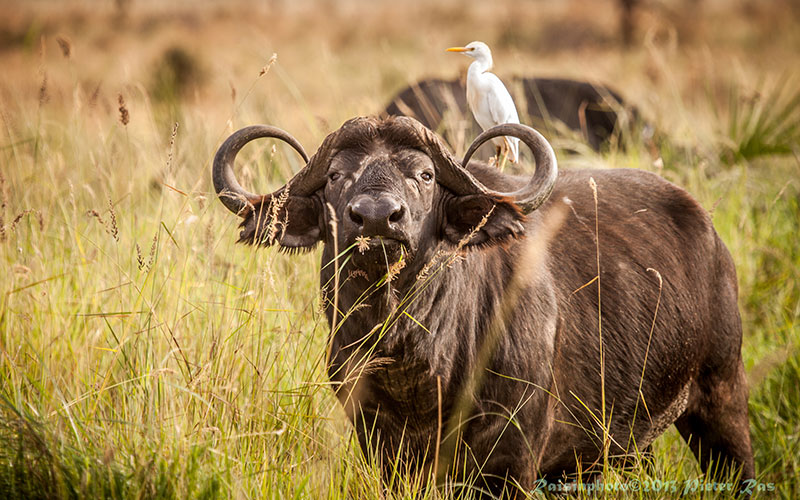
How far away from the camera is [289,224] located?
10.6ft

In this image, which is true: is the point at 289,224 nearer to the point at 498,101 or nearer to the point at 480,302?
the point at 480,302

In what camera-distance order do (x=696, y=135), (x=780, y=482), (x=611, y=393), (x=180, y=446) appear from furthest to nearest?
(x=696, y=135) < (x=780, y=482) < (x=611, y=393) < (x=180, y=446)

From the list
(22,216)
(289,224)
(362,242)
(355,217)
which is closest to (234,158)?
(289,224)

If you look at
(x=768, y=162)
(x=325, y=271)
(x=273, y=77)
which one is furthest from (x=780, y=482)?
(x=273, y=77)

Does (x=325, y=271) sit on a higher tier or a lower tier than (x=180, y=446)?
higher

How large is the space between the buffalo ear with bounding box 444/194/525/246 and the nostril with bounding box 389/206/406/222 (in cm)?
32

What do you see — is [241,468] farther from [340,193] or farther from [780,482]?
[780,482]

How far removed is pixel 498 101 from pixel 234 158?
1136 millimetres

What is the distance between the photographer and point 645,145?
7992 mm

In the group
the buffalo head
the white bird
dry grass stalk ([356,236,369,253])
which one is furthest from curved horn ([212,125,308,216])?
the white bird

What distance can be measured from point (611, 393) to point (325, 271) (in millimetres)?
→ 1535

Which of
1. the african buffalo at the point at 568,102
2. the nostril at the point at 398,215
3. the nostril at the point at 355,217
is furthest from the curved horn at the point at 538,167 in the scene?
the african buffalo at the point at 568,102

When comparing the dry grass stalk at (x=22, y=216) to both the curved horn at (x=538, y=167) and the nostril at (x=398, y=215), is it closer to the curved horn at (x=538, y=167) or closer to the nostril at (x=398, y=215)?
the nostril at (x=398, y=215)

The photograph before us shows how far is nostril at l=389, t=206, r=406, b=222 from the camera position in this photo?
267 cm
